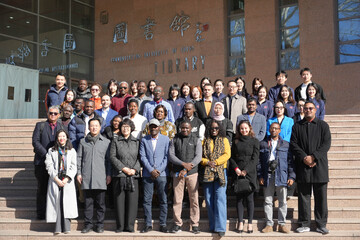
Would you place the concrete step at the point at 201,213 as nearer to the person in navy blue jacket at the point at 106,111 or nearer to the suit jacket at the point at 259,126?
the suit jacket at the point at 259,126

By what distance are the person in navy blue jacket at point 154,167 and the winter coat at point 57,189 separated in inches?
43.5

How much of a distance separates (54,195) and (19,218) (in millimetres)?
1058

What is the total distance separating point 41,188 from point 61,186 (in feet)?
1.75

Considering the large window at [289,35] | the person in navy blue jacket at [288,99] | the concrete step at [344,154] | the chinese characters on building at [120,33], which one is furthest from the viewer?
the chinese characters on building at [120,33]

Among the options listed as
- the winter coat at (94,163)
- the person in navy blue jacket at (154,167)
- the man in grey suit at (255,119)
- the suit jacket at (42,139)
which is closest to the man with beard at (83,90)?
the suit jacket at (42,139)

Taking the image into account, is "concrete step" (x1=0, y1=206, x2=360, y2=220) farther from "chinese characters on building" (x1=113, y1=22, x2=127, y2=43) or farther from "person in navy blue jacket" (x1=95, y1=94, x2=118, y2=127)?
"chinese characters on building" (x1=113, y1=22, x2=127, y2=43)

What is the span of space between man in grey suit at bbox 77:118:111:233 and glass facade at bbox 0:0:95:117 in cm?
990

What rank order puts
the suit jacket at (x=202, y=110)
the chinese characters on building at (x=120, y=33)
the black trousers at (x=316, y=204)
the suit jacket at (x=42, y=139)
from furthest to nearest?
the chinese characters on building at (x=120, y=33), the suit jacket at (x=202, y=110), the suit jacket at (x=42, y=139), the black trousers at (x=316, y=204)

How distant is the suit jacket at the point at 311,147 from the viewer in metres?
5.94

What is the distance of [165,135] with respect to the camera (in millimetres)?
6570

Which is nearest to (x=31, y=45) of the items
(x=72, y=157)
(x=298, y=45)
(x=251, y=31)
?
(x=251, y=31)

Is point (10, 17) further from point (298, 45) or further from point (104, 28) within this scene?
point (298, 45)

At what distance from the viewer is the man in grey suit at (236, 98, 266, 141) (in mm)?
6543

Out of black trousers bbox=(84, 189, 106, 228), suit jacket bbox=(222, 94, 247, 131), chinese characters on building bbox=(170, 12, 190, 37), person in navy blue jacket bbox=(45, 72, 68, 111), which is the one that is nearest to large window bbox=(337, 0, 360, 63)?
chinese characters on building bbox=(170, 12, 190, 37)
